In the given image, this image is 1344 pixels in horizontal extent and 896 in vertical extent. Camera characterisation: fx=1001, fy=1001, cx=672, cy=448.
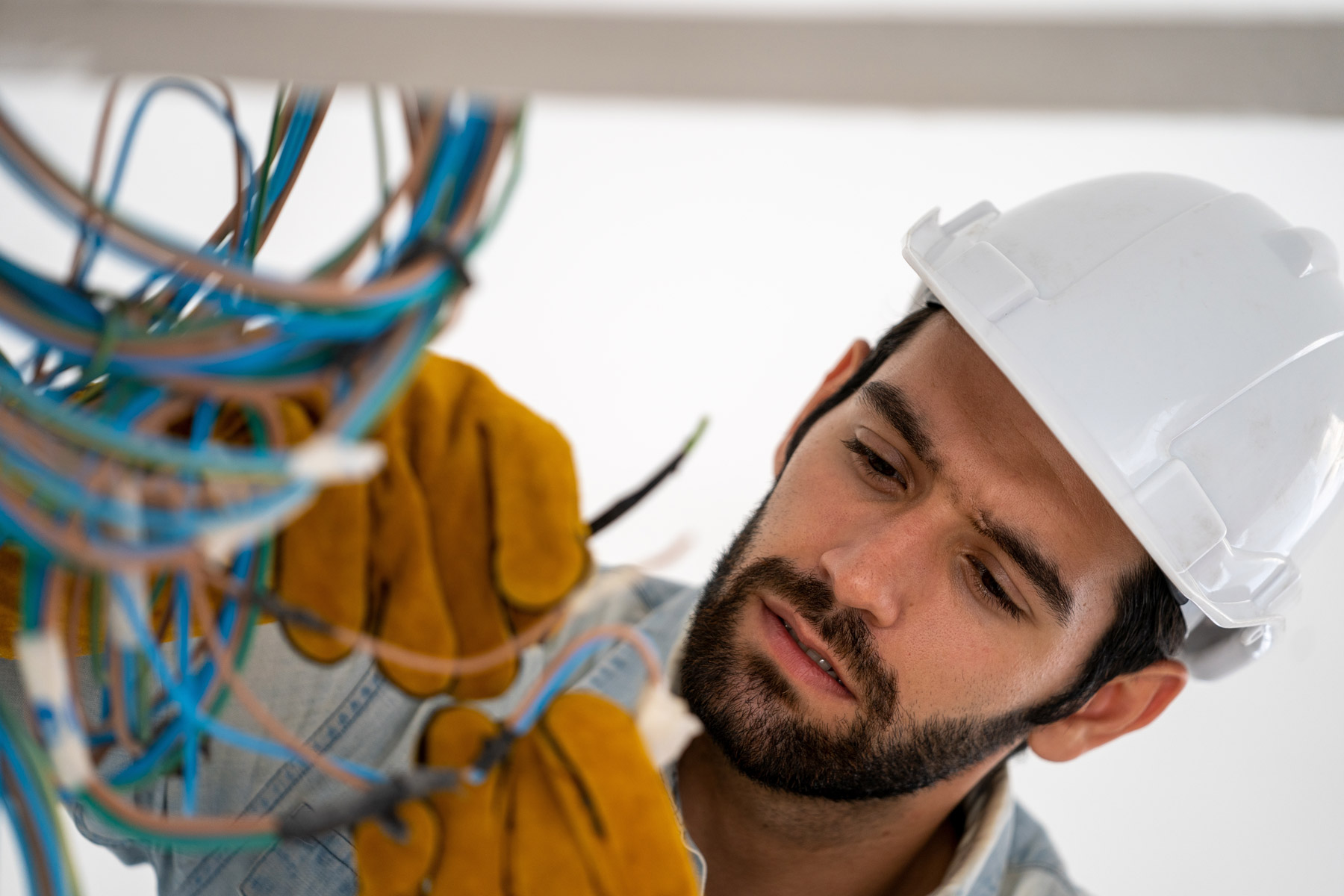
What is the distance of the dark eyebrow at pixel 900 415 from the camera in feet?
3.40

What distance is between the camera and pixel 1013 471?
1.01m

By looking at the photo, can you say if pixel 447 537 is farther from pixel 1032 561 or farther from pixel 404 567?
pixel 1032 561

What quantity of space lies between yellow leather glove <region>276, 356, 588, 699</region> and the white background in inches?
12.2

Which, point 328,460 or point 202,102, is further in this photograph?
point 202,102

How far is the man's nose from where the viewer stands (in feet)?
3.20

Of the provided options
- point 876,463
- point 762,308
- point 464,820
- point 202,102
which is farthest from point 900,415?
point 202,102

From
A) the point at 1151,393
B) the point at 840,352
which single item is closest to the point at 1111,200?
the point at 1151,393

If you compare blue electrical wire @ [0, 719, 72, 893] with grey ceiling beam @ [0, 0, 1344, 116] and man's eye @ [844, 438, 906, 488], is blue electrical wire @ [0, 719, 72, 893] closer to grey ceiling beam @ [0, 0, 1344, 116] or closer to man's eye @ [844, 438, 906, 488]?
grey ceiling beam @ [0, 0, 1344, 116]

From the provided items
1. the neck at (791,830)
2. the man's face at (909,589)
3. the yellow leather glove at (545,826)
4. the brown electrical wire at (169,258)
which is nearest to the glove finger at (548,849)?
the yellow leather glove at (545,826)

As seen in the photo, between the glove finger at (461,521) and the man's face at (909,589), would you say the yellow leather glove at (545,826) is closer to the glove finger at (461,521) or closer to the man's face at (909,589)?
the glove finger at (461,521)

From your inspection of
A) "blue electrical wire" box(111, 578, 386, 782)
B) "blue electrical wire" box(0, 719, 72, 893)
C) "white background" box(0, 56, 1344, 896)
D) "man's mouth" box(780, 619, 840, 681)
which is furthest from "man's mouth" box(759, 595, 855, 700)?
"blue electrical wire" box(0, 719, 72, 893)

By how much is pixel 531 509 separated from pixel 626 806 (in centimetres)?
25

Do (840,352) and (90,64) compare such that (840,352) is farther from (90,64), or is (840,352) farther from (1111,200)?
(90,64)

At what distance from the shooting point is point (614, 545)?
1644mm
